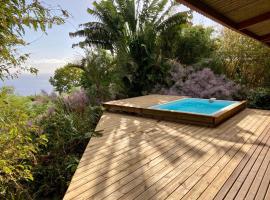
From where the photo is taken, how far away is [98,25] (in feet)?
36.2

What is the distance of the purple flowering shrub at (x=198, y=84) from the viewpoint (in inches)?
319

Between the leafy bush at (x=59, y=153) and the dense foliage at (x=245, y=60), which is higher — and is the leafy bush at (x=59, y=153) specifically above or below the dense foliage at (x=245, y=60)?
below

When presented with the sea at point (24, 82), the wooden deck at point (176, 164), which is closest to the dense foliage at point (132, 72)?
the wooden deck at point (176, 164)

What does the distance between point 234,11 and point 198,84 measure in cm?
520

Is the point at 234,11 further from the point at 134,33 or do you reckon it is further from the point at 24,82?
the point at 134,33

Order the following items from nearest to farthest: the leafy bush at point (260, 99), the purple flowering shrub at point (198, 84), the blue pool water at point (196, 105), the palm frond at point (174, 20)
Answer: the blue pool water at point (196, 105)
the leafy bush at point (260, 99)
the purple flowering shrub at point (198, 84)
the palm frond at point (174, 20)

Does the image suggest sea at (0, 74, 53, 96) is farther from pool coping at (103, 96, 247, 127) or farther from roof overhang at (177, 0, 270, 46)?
pool coping at (103, 96, 247, 127)

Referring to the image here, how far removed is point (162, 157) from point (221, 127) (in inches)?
81.2

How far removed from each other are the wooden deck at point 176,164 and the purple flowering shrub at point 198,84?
3286 millimetres

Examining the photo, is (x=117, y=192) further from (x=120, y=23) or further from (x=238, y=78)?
(x=120, y=23)

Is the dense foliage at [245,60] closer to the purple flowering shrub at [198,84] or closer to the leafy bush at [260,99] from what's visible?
the purple flowering shrub at [198,84]

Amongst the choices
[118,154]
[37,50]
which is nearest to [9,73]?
[37,50]

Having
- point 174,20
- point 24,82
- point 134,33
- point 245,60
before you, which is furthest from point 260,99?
point 24,82

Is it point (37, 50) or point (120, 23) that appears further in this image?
point (120, 23)
